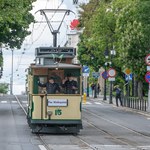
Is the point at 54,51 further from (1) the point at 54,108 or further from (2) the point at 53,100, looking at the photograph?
(1) the point at 54,108

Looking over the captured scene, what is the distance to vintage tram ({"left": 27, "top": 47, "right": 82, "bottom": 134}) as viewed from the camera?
84.6 feet

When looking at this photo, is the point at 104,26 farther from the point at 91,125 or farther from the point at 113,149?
the point at 113,149

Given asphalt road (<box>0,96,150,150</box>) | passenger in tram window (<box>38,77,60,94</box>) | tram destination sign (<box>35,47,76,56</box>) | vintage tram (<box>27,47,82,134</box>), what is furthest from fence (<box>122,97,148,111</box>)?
passenger in tram window (<box>38,77,60,94</box>)

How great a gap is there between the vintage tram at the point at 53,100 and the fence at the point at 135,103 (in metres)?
22.8

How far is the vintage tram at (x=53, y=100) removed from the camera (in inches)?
1016

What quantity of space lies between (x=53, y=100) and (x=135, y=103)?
26.5 meters

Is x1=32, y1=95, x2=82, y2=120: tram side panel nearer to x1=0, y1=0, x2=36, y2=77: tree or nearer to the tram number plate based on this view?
the tram number plate

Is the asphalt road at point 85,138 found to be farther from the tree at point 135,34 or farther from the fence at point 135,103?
the fence at point 135,103

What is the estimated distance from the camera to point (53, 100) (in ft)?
84.5

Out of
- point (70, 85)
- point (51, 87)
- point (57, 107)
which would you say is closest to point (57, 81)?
point (51, 87)

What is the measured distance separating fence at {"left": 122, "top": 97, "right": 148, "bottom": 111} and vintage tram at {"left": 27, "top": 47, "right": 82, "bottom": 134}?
22.8m

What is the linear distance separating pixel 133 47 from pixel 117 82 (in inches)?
1021

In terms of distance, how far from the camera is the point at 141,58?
2019 inches

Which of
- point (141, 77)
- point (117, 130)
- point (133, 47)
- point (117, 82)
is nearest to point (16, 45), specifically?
point (133, 47)
